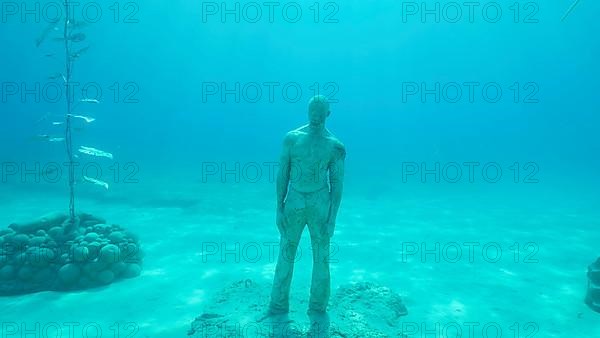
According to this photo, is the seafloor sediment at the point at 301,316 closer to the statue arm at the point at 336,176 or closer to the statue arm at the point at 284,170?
the statue arm at the point at 336,176

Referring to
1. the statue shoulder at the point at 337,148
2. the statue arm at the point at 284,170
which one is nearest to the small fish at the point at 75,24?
the statue arm at the point at 284,170

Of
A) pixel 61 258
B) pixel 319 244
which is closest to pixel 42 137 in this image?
pixel 61 258

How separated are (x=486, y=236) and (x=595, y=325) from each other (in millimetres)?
5883

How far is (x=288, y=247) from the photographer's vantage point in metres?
5.71

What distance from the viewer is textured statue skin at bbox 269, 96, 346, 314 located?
17.7 feet

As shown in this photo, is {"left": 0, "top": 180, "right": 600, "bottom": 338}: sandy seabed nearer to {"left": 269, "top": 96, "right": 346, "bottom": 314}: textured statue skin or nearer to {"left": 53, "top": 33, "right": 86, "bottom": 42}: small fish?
{"left": 269, "top": 96, "right": 346, "bottom": 314}: textured statue skin

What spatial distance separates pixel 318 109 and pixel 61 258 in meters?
6.15

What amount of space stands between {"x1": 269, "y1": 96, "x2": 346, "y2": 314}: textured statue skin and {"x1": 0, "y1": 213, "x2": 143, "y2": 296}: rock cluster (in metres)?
4.28

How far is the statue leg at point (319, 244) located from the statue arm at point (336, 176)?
Result: 0.24 ft

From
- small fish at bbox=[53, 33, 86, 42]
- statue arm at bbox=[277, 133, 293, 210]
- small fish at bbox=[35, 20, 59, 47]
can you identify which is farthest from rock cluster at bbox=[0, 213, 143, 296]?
statue arm at bbox=[277, 133, 293, 210]

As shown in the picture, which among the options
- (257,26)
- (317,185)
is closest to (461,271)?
(317,185)

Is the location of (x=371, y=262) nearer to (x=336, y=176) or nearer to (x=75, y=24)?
(x=336, y=176)

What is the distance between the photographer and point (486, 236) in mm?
12828

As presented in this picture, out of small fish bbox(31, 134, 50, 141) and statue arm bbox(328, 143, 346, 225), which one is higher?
small fish bbox(31, 134, 50, 141)
